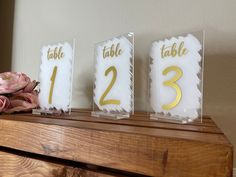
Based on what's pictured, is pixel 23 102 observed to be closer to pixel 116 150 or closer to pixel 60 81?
pixel 60 81

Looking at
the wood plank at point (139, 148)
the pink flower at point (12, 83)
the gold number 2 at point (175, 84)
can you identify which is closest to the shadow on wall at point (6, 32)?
the pink flower at point (12, 83)

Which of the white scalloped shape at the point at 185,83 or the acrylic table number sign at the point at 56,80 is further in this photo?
the acrylic table number sign at the point at 56,80

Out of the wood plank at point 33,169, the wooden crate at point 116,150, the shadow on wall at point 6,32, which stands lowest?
the wood plank at point 33,169

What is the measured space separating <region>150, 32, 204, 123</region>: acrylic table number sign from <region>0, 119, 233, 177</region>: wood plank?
15 cm

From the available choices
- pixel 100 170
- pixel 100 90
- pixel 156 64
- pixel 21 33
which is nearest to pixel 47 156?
pixel 100 170

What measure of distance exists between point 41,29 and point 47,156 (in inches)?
32.8

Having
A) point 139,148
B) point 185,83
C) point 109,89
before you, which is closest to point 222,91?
point 185,83

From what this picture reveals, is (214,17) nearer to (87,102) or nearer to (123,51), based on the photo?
(123,51)

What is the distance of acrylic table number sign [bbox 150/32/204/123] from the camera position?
0.56m

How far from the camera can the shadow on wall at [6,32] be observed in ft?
4.51

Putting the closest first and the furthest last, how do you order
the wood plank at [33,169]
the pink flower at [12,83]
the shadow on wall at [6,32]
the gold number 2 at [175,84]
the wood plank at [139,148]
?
the wood plank at [139,148] < the wood plank at [33,169] < the gold number 2 at [175,84] < the pink flower at [12,83] < the shadow on wall at [6,32]

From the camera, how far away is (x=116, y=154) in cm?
42

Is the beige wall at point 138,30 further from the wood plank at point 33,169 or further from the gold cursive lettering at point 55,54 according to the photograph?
the wood plank at point 33,169

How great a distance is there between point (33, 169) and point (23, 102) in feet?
1.17
